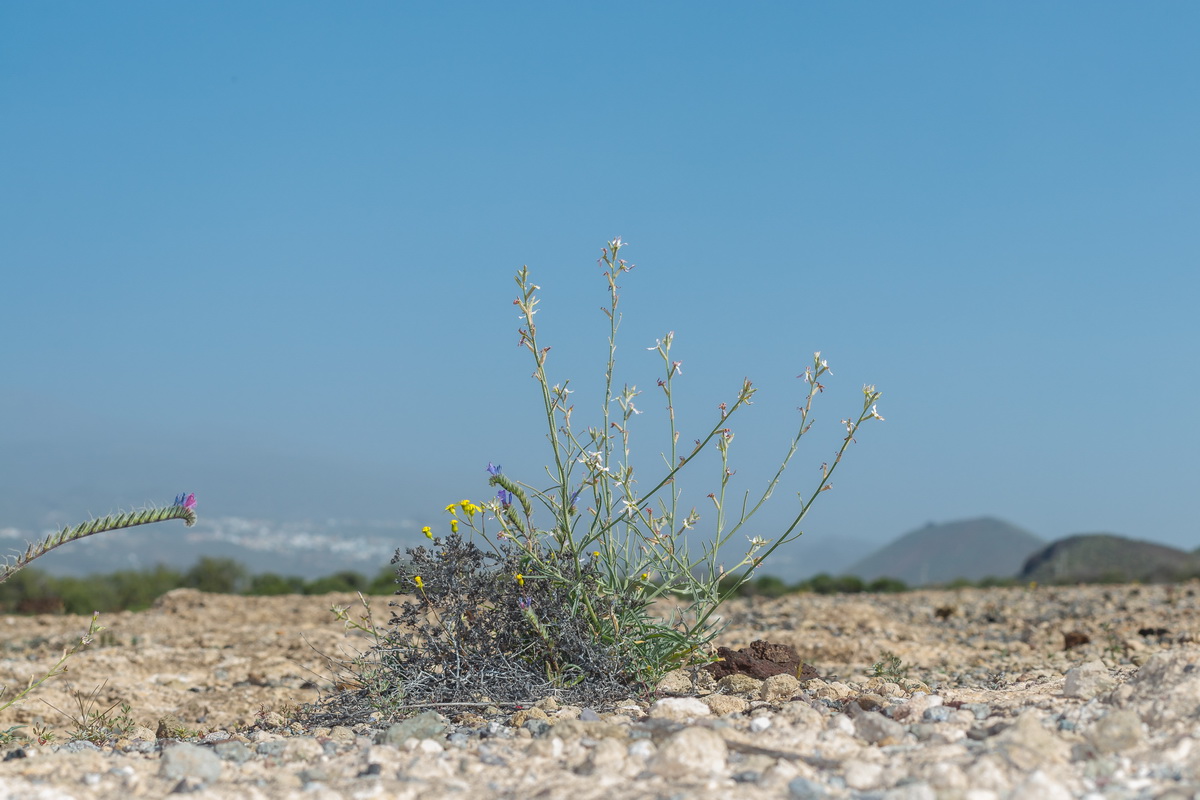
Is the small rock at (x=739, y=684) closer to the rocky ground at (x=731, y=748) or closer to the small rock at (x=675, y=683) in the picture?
the rocky ground at (x=731, y=748)

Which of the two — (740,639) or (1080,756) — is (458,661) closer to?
(1080,756)

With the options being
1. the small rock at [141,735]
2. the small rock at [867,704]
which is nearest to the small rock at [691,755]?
the small rock at [867,704]

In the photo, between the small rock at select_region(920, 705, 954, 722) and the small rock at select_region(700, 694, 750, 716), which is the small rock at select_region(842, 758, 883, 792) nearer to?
the small rock at select_region(920, 705, 954, 722)

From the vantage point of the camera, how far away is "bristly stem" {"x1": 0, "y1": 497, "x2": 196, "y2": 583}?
4.53 metres

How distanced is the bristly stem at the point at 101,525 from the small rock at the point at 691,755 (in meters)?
2.44

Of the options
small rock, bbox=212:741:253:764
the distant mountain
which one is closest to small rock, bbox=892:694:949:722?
small rock, bbox=212:741:253:764

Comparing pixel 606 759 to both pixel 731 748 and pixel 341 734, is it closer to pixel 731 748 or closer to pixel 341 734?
pixel 731 748

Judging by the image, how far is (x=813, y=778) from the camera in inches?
130

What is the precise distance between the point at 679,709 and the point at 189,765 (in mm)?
1947

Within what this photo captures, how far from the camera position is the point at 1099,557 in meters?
31.4

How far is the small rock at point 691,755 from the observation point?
3.36 m

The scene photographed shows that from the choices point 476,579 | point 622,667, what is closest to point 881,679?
point 622,667

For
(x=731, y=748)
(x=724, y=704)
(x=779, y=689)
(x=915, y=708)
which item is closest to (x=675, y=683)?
(x=779, y=689)

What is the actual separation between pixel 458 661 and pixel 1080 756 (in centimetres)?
275
